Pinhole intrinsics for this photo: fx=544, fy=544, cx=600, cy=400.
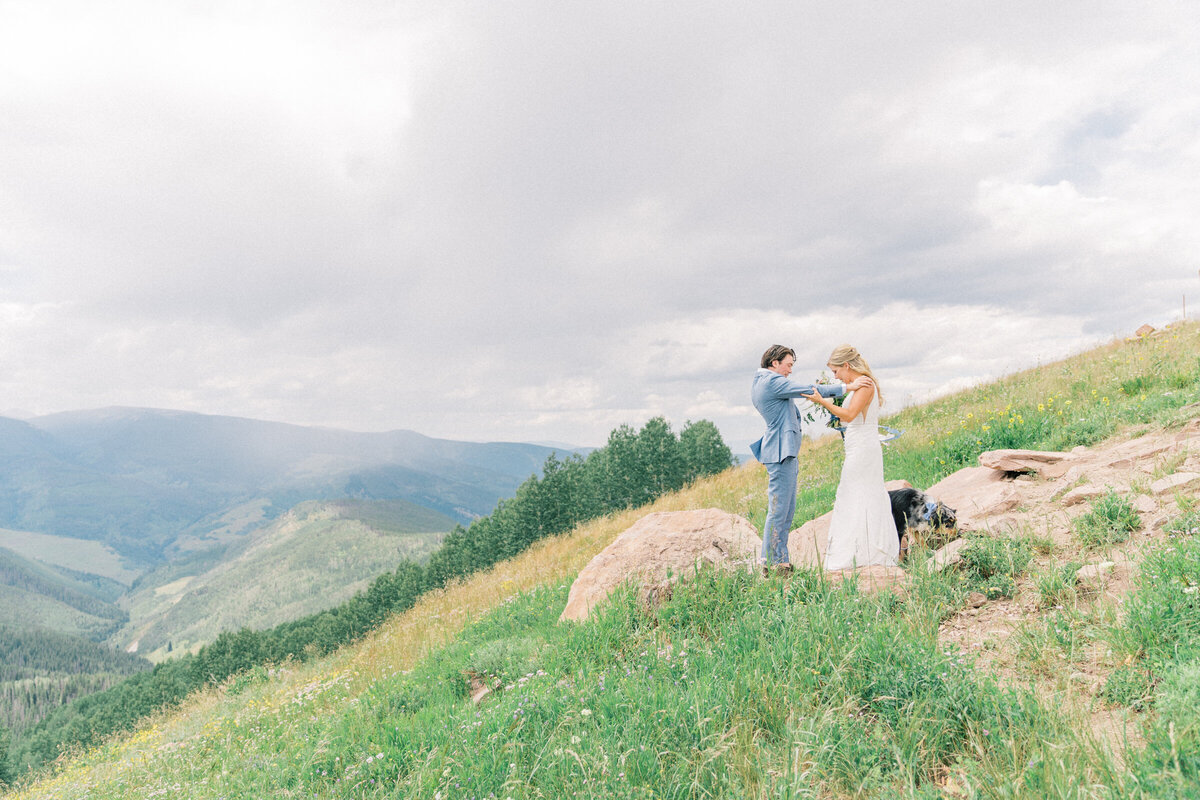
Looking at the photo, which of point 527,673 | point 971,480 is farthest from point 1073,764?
point 971,480

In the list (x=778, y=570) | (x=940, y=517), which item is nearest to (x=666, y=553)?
(x=778, y=570)

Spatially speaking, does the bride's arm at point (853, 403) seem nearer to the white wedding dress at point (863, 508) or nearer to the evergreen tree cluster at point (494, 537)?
the white wedding dress at point (863, 508)

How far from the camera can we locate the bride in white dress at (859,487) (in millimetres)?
6652

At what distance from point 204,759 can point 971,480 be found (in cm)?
1173

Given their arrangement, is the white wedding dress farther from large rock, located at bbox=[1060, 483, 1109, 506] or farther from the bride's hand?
large rock, located at bbox=[1060, 483, 1109, 506]

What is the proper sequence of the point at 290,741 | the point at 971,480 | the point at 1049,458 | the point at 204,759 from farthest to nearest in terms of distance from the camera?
the point at 971,480 → the point at 1049,458 → the point at 204,759 → the point at 290,741

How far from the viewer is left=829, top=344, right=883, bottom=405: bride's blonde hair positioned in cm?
711

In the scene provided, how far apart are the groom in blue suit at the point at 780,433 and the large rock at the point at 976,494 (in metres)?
2.02

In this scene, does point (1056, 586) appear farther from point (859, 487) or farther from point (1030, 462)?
point (1030, 462)

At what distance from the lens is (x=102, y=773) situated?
367 inches

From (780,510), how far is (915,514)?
1.73 metres

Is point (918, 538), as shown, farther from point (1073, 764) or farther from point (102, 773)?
point (102, 773)

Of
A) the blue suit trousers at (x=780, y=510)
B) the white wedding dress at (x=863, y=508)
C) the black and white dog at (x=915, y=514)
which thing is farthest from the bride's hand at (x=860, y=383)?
the black and white dog at (x=915, y=514)

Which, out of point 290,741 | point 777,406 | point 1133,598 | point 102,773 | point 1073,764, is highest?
point 777,406
